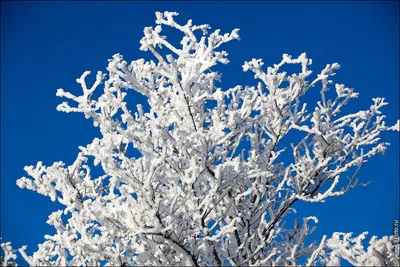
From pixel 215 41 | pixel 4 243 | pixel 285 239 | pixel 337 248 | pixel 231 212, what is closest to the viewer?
pixel 337 248

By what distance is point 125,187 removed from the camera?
14.2 feet

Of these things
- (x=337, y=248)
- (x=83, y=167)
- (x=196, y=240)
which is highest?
(x=83, y=167)

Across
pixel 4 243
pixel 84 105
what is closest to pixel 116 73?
pixel 84 105

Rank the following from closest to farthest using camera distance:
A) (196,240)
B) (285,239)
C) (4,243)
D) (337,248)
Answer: (337,248)
(196,240)
(4,243)
(285,239)

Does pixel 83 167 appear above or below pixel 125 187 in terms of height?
above

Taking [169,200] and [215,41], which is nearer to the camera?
[169,200]

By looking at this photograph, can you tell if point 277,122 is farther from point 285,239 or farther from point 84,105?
point 84,105

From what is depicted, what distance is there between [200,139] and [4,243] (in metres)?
3.96

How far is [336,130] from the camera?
566 cm

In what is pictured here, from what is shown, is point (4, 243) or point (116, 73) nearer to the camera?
point (116, 73)

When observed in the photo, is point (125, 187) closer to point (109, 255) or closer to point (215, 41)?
point (109, 255)

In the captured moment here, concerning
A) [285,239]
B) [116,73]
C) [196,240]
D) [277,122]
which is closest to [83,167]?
[116,73]

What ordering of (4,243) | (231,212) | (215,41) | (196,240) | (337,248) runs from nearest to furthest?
(337,248) < (196,240) < (215,41) < (231,212) < (4,243)

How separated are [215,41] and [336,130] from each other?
2.75 m
